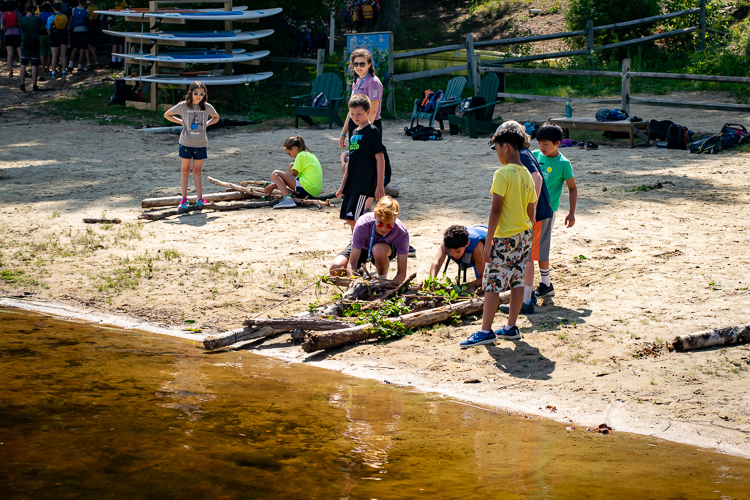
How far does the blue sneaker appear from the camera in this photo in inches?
227

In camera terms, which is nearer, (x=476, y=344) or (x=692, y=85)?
(x=476, y=344)

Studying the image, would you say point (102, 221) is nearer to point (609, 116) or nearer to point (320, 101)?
point (320, 101)

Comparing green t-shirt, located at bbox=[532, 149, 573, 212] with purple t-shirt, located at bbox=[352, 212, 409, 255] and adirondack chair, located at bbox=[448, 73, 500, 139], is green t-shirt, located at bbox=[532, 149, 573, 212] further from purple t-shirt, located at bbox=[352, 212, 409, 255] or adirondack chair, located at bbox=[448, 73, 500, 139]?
adirondack chair, located at bbox=[448, 73, 500, 139]

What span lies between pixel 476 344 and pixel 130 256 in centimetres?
428

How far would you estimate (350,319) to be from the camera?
6207 millimetres

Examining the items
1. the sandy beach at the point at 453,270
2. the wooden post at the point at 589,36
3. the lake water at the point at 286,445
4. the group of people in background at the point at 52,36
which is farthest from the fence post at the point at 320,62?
the lake water at the point at 286,445

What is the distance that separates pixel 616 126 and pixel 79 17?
48.9 feet

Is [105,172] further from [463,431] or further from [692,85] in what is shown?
[692,85]

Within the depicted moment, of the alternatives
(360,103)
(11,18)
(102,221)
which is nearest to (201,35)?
(11,18)

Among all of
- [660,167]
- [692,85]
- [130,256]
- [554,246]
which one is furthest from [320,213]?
[692,85]

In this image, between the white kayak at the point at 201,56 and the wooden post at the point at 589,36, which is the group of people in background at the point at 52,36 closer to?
the white kayak at the point at 201,56

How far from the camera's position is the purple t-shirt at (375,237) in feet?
22.3

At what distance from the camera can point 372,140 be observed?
23.9ft

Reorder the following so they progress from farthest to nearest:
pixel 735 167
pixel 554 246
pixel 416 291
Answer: pixel 735 167
pixel 554 246
pixel 416 291
